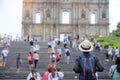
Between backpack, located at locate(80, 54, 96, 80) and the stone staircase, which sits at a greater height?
backpack, located at locate(80, 54, 96, 80)

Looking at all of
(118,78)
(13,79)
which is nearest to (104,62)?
(13,79)

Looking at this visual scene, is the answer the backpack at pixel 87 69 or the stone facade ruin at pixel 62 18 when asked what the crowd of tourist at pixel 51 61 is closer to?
the backpack at pixel 87 69

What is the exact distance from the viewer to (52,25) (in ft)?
216

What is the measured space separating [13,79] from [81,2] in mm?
43189

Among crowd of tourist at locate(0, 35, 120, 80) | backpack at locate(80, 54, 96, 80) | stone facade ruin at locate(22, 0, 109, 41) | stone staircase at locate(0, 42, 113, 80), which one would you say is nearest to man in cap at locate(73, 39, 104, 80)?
backpack at locate(80, 54, 96, 80)

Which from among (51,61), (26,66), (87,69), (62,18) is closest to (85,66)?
(87,69)

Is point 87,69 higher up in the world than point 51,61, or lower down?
higher up

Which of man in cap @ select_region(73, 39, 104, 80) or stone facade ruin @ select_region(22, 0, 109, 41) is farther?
stone facade ruin @ select_region(22, 0, 109, 41)

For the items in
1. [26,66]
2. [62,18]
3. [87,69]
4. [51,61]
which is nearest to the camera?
[87,69]

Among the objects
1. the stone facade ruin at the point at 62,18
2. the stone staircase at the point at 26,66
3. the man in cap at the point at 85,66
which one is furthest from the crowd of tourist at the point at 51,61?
the stone facade ruin at the point at 62,18

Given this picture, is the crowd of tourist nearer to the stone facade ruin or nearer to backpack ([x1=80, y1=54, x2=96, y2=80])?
backpack ([x1=80, y1=54, x2=96, y2=80])

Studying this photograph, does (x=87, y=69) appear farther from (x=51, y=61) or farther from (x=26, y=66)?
(x=26, y=66)

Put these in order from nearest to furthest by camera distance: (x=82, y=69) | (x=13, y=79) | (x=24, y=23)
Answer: (x=82, y=69) < (x=13, y=79) < (x=24, y=23)

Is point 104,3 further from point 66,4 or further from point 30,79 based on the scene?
point 30,79
